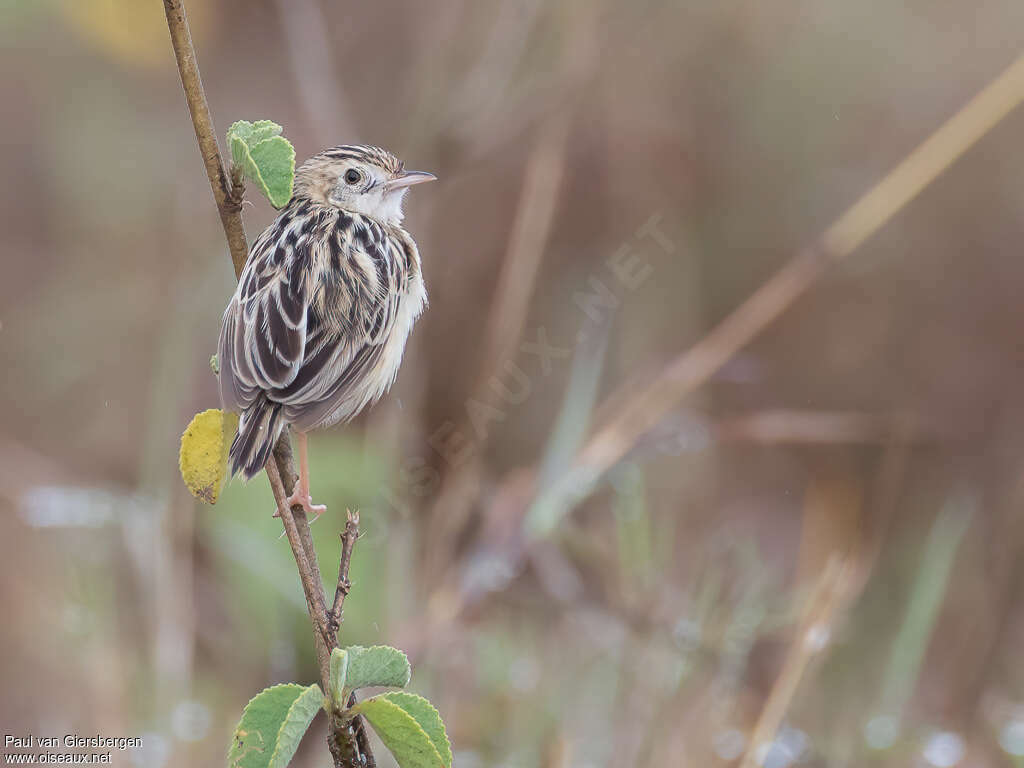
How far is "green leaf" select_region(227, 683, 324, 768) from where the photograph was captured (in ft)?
4.50

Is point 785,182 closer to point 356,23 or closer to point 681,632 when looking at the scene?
point 356,23

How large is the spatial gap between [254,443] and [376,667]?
0.84m

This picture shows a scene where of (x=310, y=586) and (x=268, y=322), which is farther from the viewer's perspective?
(x=268, y=322)

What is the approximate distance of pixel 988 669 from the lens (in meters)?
4.59

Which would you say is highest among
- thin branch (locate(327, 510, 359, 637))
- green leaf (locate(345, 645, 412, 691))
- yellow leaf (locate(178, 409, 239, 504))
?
yellow leaf (locate(178, 409, 239, 504))

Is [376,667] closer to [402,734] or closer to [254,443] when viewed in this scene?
[402,734]

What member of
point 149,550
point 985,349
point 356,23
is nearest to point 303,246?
point 149,550

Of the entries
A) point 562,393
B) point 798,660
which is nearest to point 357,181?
point 798,660

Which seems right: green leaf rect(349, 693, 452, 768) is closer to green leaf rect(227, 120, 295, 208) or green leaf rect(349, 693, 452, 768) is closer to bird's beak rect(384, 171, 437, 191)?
green leaf rect(227, 120, 295, 208)

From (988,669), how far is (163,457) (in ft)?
10.9

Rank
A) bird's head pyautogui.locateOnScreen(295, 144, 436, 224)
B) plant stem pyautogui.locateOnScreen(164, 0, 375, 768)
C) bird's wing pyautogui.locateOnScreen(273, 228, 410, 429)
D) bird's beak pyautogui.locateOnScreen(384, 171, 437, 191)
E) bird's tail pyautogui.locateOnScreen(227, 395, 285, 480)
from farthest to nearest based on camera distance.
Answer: bird's head pyautogui.locateOnScreen(295, 144, 436, 224), bird's beak pyautogui.locateOnScreen(384, 171, 437, 191), bird's wing pyautogui.locateOnScreen(273, 228, 410, 429), bird's tail pyautogui.locateOnScreen(227, 395, 285, 480), plant stem pyautogui.locateOnScreen(164, 0, 375, 768)

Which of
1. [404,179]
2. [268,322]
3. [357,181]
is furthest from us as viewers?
[357,181]

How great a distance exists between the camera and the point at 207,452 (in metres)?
1.63

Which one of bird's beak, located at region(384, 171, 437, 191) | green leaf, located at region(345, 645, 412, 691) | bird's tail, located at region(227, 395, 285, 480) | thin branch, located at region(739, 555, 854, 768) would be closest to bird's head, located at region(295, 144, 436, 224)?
bird's beak, located at region(384, 171, 437, 191)
